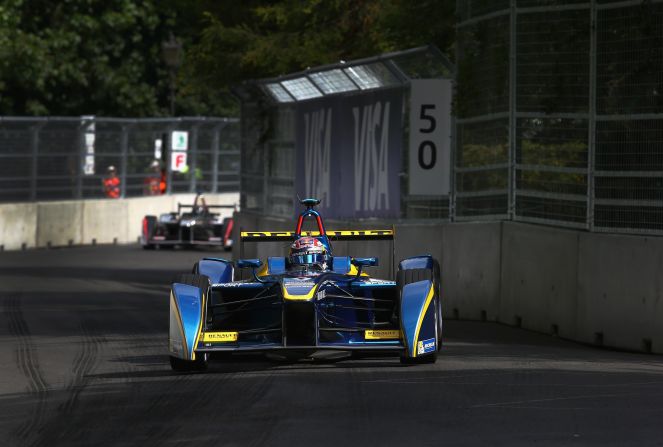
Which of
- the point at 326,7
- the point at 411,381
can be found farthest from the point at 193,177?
the point at 411,381

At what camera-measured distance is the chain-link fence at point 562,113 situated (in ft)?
51.4

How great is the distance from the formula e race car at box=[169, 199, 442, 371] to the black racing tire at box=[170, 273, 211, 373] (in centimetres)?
1

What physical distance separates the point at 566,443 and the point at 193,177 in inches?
1465

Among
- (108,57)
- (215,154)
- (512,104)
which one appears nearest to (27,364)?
(512,104)

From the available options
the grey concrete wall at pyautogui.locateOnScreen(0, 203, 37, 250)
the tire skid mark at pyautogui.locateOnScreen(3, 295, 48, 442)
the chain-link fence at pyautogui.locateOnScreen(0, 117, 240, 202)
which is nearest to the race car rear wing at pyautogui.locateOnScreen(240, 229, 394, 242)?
the tire skid mark at pyautogui.locateOnScreen(3, 295, 48, 442)

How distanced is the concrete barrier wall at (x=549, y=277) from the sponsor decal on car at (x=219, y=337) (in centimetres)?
392

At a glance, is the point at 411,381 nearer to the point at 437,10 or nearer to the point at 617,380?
the point at 617,380

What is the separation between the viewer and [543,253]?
1698cm

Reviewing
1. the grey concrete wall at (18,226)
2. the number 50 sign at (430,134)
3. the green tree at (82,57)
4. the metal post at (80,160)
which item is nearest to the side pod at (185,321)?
the number 50 sign at (430,134)

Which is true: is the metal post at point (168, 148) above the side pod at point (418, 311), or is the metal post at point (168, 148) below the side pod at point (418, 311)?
above

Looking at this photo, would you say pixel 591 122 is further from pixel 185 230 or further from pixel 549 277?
pixel 185 230

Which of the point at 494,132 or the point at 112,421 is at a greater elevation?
the point at 494,132

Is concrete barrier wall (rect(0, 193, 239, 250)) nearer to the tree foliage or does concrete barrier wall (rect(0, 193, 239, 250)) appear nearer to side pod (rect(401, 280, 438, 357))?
the tree foliage

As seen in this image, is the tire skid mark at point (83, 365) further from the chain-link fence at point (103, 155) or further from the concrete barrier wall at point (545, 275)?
the chain-link fence at point (103, 155)
